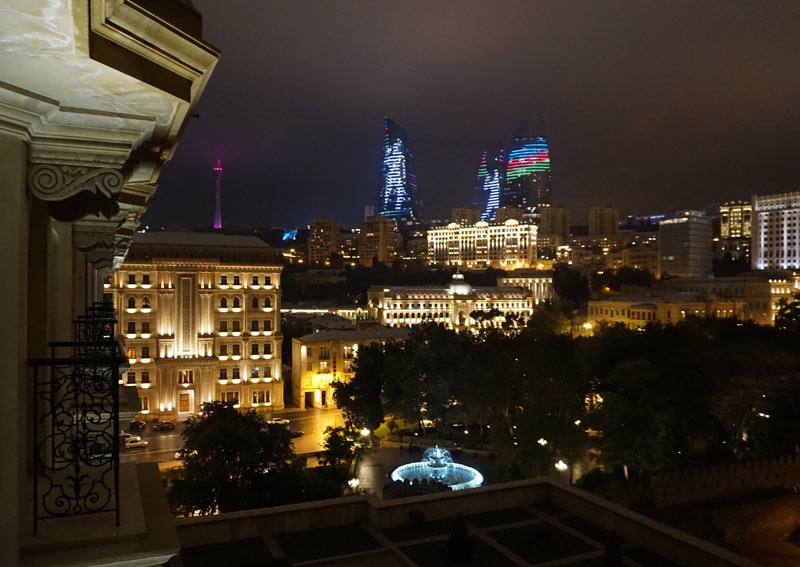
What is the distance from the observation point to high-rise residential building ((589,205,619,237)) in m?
171

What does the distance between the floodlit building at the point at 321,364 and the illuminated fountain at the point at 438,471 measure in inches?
672

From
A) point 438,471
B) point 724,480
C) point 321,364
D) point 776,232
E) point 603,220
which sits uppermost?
point 603,220

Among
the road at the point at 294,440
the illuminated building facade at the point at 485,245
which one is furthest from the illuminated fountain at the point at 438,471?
the illuminated building facade at the point at 485,245

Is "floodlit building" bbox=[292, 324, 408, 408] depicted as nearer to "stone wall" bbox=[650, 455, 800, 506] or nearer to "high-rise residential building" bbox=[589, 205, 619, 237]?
"stone wall" bbox=[650, 455, 800, 506]

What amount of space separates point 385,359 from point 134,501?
107 ft

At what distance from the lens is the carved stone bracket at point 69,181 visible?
3.23 metres

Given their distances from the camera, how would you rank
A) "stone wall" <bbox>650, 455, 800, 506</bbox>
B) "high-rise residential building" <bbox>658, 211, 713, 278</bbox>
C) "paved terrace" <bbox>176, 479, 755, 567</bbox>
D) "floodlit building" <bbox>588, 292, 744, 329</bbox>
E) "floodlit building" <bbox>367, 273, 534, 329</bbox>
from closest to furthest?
"paved terrace" <bbox>176, 479, 755, 567</bbox> → "stone wall" <bbox>650, 455, 800, 506</bbox> → "floodlit building" <bbox>588, 292, 744, 329</bbox> → "floodlit building" <bbox>367, 273, 534, 329</bbox> → "high-rise residential building" <bbox>658, 211, 713, 278</bbox>

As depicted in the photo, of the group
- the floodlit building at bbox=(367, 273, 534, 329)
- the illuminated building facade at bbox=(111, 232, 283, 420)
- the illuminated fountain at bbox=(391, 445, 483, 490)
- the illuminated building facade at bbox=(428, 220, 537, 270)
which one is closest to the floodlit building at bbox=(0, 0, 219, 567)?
the illuminated fountain at bbox=(391, 445, 483, 490)

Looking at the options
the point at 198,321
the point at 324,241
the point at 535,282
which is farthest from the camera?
the point at 324,241

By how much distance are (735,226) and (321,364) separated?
130200 millimetres

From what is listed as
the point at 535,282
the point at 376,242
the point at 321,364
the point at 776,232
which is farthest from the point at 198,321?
the point at 376,242

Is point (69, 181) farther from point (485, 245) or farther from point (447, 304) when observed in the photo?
point (485, 245)

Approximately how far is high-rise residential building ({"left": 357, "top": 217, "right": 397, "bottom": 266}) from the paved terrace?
135m

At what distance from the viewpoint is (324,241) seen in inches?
6166
